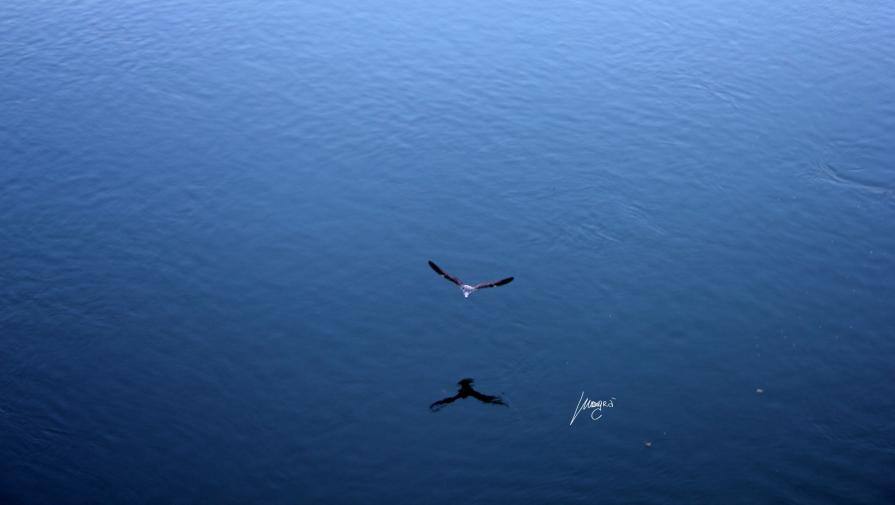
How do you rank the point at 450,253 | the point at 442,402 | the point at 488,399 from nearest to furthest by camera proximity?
the point at 488,399 < the point at 442,402 < the point at 450,253

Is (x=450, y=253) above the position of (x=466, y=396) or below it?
above

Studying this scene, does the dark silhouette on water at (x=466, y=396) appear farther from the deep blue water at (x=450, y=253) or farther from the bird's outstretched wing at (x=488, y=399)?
the deep blue water at (x=450, y=253)

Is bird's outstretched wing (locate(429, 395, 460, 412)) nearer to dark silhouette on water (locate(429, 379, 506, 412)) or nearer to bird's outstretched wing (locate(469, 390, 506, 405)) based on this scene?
dark silhouette on water (locate(429, 379, 506, 412))

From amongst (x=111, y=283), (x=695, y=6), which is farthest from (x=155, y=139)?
(x=695, y=6)

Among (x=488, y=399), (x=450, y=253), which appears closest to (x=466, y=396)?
(x=488, y=399)

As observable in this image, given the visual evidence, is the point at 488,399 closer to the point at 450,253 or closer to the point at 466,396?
the point at 466,396

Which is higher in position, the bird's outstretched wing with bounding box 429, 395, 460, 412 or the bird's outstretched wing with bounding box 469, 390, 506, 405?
the bird's outstretched wing with bounding box 469, 390, 506, 405

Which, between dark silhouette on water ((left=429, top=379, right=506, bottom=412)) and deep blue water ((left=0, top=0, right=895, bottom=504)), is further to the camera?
dark silhouette on water ((left=429, top=379, right=506, bottom=412))

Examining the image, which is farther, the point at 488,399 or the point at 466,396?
the point at 466,396

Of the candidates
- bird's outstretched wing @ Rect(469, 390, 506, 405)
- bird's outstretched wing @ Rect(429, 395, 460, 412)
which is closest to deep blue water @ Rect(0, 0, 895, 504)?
bird's outstretched wing @ Rect(429, 395, 460, 412)

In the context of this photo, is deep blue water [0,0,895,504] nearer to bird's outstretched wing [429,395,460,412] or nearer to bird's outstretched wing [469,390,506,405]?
bird's outstretched wing [429,395,460,412]
